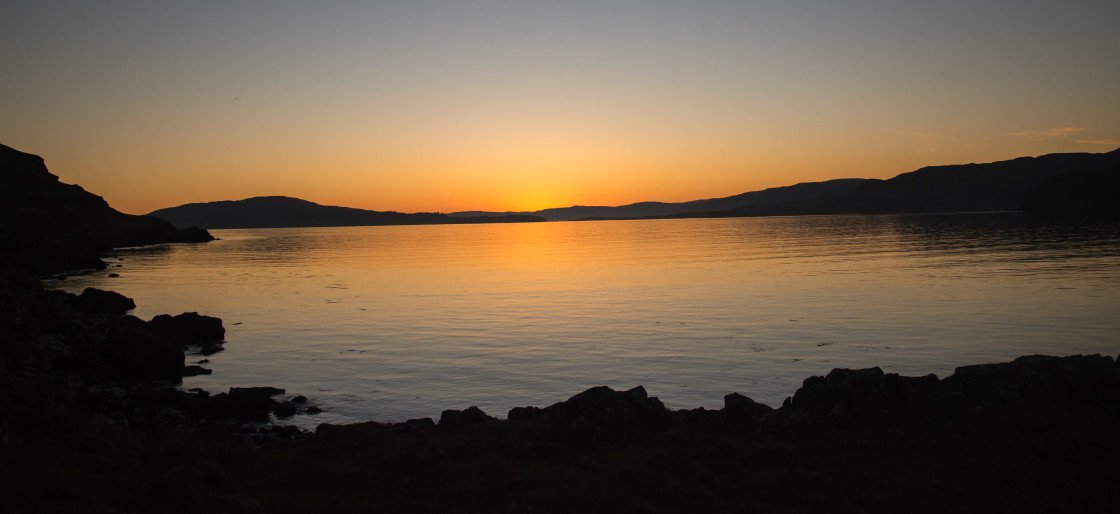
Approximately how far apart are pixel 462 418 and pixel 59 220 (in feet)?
452

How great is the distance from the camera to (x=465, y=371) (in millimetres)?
21922

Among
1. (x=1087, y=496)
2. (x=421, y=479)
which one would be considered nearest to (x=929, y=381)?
(x=1087, y=496)

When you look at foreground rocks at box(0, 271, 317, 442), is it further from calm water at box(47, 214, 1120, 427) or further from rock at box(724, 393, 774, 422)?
rock at box(724, 393, 774, 422)

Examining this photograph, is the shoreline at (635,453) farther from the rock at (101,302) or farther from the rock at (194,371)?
the rock at (101,302)

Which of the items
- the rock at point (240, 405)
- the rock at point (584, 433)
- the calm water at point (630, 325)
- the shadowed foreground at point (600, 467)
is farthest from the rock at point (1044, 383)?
the rock at point (240, 405)

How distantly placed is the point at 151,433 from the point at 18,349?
31.0 ft

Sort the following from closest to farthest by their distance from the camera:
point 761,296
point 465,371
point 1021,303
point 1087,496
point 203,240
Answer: point 1087,496
point 465,371
point 1021,303
point 761,296
point 203,240

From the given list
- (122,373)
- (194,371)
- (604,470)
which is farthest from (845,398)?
(122,373)

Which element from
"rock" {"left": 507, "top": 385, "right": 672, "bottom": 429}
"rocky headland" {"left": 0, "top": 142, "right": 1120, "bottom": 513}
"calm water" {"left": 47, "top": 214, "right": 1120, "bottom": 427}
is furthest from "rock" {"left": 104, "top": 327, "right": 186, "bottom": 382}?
"rock" {"left": 507, "top": 385, "right": 672, "bottom": 429}

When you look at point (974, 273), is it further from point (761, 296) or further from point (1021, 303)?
point (761, 296)

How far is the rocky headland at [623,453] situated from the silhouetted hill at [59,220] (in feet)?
255

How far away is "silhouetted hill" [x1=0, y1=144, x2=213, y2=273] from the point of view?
83256 millimetres

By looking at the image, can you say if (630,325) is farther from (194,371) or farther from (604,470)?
(604,470)

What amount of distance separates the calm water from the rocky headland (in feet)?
10.6
